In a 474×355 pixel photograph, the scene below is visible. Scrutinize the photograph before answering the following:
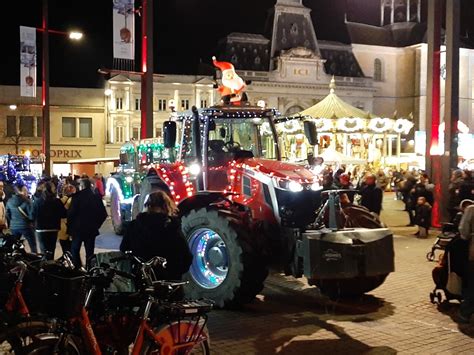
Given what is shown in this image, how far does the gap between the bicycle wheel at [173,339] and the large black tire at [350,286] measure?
4.43m

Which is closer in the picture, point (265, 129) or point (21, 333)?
point (21, 333)

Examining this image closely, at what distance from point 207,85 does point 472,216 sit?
142 ft

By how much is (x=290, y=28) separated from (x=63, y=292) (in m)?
54.3

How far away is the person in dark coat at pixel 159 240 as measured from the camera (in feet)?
19.1

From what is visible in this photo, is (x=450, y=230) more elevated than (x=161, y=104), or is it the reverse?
(x=161, y=104)

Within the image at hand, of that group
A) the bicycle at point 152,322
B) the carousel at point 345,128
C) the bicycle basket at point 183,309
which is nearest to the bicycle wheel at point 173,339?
the bicycle at point 152,322

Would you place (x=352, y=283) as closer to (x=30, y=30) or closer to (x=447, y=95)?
(x=447, y=95)

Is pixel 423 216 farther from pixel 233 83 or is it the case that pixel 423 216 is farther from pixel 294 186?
pixel 294 186

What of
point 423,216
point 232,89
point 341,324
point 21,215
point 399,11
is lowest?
point 341,324

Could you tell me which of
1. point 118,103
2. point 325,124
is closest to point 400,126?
point 325,124

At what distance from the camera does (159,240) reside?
5.84 meters

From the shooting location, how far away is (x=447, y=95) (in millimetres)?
17156

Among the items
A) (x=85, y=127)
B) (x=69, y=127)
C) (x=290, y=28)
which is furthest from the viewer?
(x=290, y=28)

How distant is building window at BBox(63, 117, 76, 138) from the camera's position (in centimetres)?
4841
